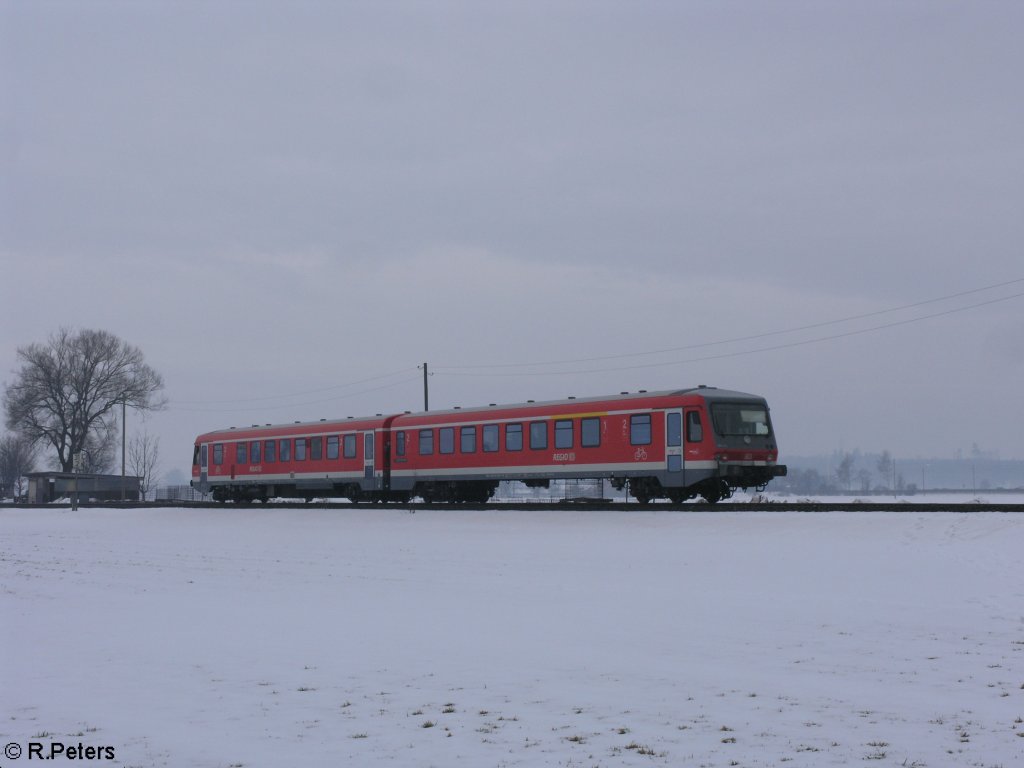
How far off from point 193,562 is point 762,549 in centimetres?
1172

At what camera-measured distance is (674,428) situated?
32906mm

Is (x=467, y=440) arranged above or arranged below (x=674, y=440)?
above

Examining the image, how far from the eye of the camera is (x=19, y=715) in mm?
9055

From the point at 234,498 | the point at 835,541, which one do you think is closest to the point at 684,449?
the point at 835,541

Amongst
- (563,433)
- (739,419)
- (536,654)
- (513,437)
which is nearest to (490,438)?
(513,437)

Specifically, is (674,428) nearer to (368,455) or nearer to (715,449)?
(715,449)

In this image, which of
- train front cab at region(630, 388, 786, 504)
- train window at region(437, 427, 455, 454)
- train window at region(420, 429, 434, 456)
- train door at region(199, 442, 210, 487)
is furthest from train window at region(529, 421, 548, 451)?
train door at region(199, 442, 210, 487)

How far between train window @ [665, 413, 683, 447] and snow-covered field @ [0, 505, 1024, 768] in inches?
327

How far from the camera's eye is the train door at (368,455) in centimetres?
4444

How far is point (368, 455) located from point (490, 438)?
24.4ft

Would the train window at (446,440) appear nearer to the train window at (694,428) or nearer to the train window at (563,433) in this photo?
the train window at (563,433)

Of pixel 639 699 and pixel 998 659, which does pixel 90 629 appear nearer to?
pixel 639 699

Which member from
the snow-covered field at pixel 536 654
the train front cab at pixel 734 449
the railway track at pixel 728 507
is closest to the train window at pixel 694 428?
the train front cab at pixel 734 449

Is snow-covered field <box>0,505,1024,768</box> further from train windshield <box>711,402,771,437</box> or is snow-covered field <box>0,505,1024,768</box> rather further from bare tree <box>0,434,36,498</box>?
bare tree <box>0,434,36,498</box>
